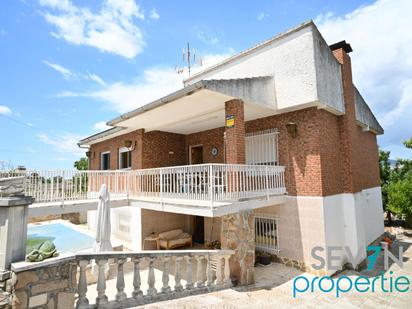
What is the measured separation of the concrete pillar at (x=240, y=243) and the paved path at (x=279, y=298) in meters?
0.40

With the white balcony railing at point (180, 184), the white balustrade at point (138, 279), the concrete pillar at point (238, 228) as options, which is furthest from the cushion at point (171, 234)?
the white balustrade at point (138, 279)

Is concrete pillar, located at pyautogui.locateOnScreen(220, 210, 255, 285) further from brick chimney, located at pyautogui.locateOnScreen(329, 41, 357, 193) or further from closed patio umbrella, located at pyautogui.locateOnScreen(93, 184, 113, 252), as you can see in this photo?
brick chimney, located at pyautogui.locateOnScreen(329, 41, 357, 193)

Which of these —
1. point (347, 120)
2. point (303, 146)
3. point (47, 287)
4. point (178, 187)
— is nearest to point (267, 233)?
point (303, 146)

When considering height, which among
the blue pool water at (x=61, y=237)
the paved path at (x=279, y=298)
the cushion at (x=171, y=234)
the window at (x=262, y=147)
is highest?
the window at (x=262, y=147)

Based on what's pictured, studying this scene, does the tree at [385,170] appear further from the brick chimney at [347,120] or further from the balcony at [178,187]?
the balcony at [178,187]

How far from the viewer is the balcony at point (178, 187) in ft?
22.0

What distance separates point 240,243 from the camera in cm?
672

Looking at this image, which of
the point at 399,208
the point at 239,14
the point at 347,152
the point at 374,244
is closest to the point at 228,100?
the point at 239,14

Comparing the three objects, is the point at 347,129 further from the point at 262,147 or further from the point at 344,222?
the point at 344,222

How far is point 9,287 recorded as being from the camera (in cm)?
294

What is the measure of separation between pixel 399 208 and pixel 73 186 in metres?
20.0

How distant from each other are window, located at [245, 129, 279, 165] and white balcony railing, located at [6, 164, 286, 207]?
2.96 feet

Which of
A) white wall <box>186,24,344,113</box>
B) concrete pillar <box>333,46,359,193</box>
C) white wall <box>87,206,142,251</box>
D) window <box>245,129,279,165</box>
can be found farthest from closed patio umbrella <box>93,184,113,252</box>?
concrete pillar <box>333,46,359,193</box>

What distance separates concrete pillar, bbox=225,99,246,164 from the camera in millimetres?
7301
